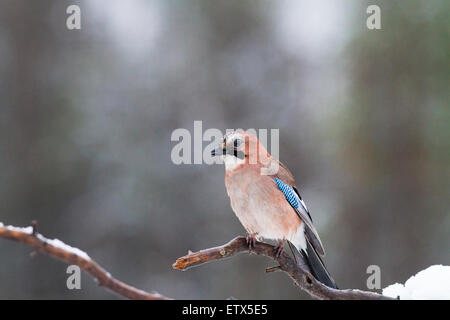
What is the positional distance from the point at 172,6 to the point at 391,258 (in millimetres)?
3429

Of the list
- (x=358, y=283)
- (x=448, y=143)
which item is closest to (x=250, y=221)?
(x=358, y=283)

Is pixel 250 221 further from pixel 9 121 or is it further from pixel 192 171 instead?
pixel 9 121

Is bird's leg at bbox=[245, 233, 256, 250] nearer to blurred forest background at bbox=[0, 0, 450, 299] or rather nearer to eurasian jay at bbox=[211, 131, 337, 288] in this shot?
eurasian jay at bbox=[211, 131, 337, 288]

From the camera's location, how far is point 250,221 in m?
2.88

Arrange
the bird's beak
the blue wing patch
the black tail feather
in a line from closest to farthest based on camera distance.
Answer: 1. the bird's beak
2. the black tail feather
3. the blue wing patch

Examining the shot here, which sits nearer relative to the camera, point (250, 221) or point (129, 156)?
point (250, 221)

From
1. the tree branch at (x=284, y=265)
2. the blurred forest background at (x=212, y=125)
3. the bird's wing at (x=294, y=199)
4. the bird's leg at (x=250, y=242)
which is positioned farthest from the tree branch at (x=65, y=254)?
the blurred forest background at (x=212, y=125)

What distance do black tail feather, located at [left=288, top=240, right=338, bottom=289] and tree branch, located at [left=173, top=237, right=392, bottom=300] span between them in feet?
0.74

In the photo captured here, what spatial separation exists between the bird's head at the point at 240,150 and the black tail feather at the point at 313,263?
51cm

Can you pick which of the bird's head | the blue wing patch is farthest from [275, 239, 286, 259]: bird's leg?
the bird's head

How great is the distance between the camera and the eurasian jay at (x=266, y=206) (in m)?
2.84

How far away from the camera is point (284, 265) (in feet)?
8.32

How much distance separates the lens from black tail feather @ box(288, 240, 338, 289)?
280cm

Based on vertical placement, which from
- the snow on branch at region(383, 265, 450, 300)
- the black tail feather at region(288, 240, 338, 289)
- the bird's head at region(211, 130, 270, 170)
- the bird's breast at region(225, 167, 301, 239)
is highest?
the bird's head at region(211, 130, 270, 170)
